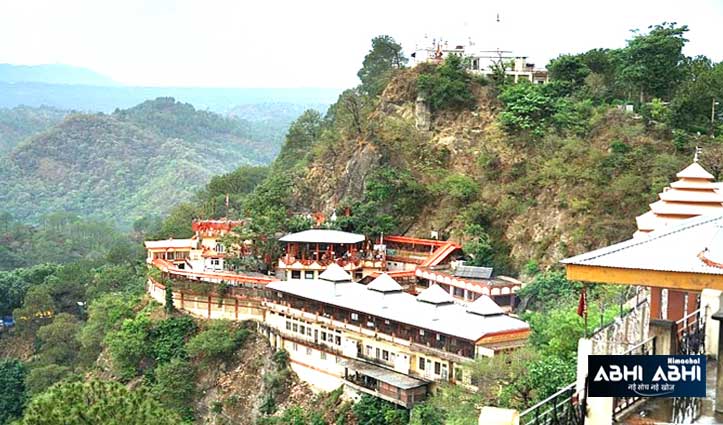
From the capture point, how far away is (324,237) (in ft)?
110

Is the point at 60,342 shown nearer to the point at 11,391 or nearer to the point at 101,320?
the point at 11,391

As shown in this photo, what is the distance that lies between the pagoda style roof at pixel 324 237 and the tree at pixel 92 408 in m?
16.3

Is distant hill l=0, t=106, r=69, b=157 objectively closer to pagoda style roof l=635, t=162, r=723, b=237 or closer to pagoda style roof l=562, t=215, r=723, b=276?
pagoda style roof l=635, t=162, r=723, b=237

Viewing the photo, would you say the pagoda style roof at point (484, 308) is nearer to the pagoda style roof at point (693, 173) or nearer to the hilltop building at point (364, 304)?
the hilltop building at point (364, 304)

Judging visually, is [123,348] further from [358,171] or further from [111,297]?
[358,171]

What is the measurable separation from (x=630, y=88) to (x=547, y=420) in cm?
3056

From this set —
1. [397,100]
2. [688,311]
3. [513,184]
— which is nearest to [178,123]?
[397,100]

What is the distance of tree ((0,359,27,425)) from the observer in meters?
37.4

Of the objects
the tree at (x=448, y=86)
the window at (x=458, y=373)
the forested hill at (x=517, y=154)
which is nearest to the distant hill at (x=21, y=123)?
the forested hill at (x=517, y=154)

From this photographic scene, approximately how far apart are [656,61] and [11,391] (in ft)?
92.2

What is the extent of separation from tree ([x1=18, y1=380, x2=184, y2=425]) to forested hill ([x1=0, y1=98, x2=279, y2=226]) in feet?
271

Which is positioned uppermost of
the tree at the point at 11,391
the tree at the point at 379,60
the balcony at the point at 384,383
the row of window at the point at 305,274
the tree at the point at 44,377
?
the tree at the point at 379,60

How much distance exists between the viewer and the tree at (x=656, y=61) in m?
33.6

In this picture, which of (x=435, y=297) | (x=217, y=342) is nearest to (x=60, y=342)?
(x=217, y=342)
